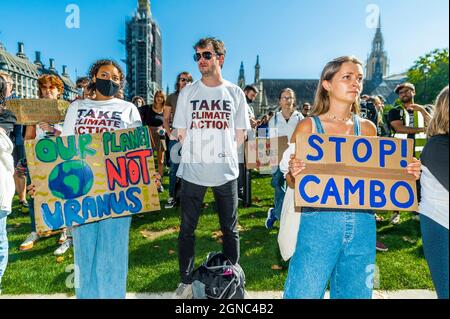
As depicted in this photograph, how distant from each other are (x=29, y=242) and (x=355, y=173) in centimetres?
464

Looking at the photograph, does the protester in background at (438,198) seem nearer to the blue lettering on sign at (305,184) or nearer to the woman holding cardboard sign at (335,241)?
the woman holding cardboard sign at (335,241)

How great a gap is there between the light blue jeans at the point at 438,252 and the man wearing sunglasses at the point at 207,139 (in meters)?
1.75

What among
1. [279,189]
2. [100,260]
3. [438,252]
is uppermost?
[438,252]

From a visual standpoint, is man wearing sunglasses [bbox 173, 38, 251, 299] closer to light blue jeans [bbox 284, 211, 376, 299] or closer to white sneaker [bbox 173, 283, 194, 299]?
white sneaker [bbox 173, 283, 194, 299]

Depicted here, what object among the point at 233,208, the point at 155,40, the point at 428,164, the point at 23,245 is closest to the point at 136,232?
the point at 23,245

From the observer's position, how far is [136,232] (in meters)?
5.42

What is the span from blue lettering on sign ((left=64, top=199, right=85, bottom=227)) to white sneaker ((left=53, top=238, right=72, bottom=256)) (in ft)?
7.15

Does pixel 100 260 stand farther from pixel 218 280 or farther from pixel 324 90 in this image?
pixel 324 90

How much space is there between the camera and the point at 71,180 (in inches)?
108

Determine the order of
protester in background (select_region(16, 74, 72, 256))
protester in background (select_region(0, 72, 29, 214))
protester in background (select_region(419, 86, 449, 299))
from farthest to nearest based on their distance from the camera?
protester in background (select_region(0, 72, 29, 214))
protester in background (select_region(16, 74, 72, 256))
protester in background (select_region(419, 86, 449, 299))

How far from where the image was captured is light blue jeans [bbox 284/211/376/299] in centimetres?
209

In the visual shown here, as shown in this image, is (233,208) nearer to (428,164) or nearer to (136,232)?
(428,164)

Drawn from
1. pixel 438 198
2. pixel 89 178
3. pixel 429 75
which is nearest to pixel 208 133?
pixel 89 178

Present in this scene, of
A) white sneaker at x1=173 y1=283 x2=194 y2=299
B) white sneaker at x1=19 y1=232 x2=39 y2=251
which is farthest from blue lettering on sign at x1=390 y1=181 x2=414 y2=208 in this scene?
white sneaker at x1=19 y1=232 x2=39 y2=251
